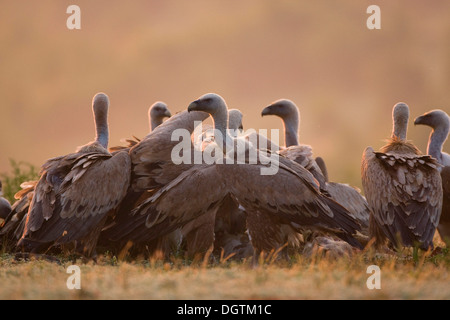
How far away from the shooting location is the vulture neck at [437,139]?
37.5 feet

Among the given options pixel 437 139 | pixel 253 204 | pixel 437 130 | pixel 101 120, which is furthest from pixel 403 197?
pixel 101 120

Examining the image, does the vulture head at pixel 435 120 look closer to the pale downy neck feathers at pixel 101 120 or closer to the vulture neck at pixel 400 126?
the vulture neck at pixel 400 126

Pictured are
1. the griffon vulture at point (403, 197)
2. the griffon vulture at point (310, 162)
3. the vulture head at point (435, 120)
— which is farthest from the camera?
the vulture head at point (435, 120)

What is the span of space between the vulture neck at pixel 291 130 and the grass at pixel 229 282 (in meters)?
6.83

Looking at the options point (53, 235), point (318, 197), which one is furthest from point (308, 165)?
point (53, 235)

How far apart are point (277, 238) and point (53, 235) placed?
252 cm

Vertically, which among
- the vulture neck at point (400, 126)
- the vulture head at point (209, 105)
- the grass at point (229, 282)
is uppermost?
the vulture head at point (209, 105)

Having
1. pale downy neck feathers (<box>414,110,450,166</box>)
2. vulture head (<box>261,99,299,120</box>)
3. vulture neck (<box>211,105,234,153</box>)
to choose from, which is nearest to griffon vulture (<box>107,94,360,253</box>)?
vulture neck (<box>211,105,234,153</box>)

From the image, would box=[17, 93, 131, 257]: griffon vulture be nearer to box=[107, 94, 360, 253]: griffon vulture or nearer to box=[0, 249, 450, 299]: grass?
box=[107, 94, 360, 253]: griffon vulture

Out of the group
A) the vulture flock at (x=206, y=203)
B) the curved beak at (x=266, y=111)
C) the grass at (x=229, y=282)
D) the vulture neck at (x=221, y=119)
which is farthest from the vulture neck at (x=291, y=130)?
the grass at (x=229, y=282)

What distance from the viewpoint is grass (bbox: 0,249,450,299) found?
5.43 meters

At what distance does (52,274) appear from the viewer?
6734mm

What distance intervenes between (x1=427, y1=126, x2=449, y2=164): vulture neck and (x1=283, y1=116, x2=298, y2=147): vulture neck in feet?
10.0
